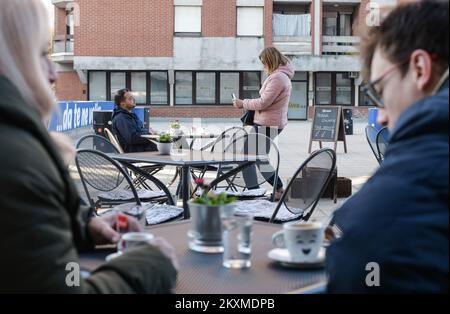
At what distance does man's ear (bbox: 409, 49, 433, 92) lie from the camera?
1455 millimetres

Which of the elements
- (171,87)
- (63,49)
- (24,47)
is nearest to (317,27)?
(171,87)

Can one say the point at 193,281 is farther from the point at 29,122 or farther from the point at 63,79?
the point at 63,79

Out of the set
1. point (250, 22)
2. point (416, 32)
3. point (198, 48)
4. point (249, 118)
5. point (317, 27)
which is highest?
point (250, 22)

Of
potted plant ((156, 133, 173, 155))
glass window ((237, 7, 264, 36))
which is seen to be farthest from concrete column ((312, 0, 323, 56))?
potted plant ((156, 133, 173, 155))

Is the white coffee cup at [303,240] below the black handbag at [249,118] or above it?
below

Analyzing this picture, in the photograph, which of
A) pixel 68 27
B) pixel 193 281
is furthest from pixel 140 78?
pixel 193 281

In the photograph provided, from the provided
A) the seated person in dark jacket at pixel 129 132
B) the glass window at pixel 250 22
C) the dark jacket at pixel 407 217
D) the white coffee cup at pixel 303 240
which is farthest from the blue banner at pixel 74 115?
the glass window at pixel 250 22

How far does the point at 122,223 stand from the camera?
2.02 m

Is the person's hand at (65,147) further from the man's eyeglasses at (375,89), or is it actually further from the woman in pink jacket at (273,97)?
the woman in pink jacket at (273,97)

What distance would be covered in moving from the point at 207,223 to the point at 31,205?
0.88 metres

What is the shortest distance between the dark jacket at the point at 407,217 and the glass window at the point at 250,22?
34522 millimetres

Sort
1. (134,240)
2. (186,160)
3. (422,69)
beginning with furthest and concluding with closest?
1. (186,160)
2. (134,240)
3. (422,69)

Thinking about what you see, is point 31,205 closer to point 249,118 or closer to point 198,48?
point 249,118

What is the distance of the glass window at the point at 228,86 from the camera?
36438 mm
